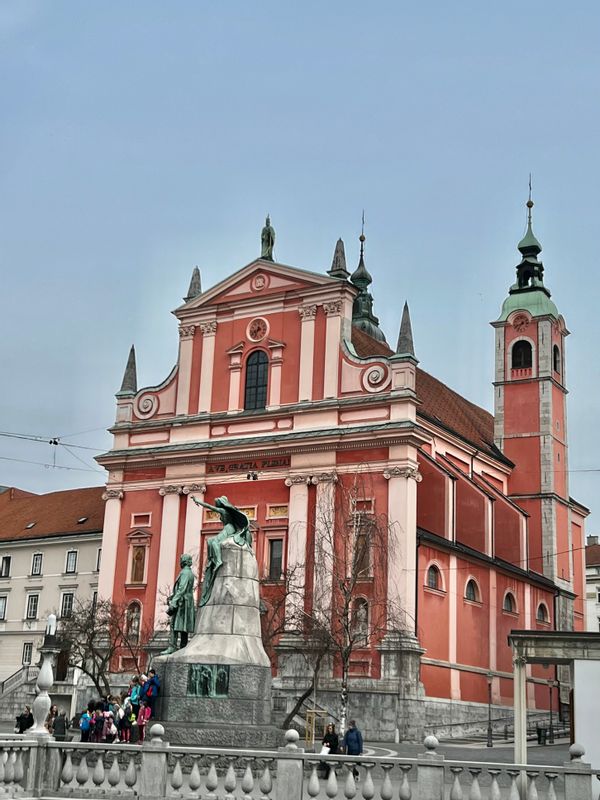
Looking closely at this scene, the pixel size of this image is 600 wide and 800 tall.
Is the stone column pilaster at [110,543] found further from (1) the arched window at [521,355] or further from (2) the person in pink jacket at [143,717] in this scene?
(2) the person in pink jacket at [143,717]

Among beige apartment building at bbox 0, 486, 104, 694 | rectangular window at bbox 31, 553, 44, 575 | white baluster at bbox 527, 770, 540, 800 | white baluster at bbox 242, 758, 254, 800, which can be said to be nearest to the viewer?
white baluster at bbox 527, 770, 540, 800

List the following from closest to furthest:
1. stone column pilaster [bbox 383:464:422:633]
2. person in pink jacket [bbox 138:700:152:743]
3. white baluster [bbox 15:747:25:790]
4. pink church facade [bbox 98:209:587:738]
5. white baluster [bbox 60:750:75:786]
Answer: white baluster [bbox 15:747:25:790] → white baluster [bbox 60:750:75:786] → person in pink jacket [bbox 138:700:152:743] → stone column pilaster [bbox 383:464:422:633] → pink church facade [bbox 98:209:587:738]

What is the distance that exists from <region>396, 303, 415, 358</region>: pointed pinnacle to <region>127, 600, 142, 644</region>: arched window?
14741 millimetres

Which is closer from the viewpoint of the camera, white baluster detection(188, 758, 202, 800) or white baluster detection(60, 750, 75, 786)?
white baluster detection(188, 758, 202, 800)

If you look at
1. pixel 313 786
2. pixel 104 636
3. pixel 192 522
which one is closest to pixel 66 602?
pixel 104 636

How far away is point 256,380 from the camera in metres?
46.1

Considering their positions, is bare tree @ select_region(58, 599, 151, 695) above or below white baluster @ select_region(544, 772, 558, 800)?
above

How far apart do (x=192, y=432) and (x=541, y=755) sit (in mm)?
21543

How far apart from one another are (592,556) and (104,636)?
45.6 m

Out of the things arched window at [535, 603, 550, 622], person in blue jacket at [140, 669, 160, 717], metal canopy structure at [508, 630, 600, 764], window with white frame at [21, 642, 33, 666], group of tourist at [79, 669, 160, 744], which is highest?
arched window at [535, 603, 550, 622]

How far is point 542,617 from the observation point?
51.0m

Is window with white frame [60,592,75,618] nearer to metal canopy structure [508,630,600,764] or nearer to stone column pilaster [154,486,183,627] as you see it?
stone column pilaster [154,486,183,627]

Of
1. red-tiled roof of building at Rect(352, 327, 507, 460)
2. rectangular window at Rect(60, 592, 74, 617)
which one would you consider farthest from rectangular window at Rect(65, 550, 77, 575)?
red-tiled roof of building at Rect(352, 327, 507, 460)

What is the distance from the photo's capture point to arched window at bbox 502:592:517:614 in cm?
4762
